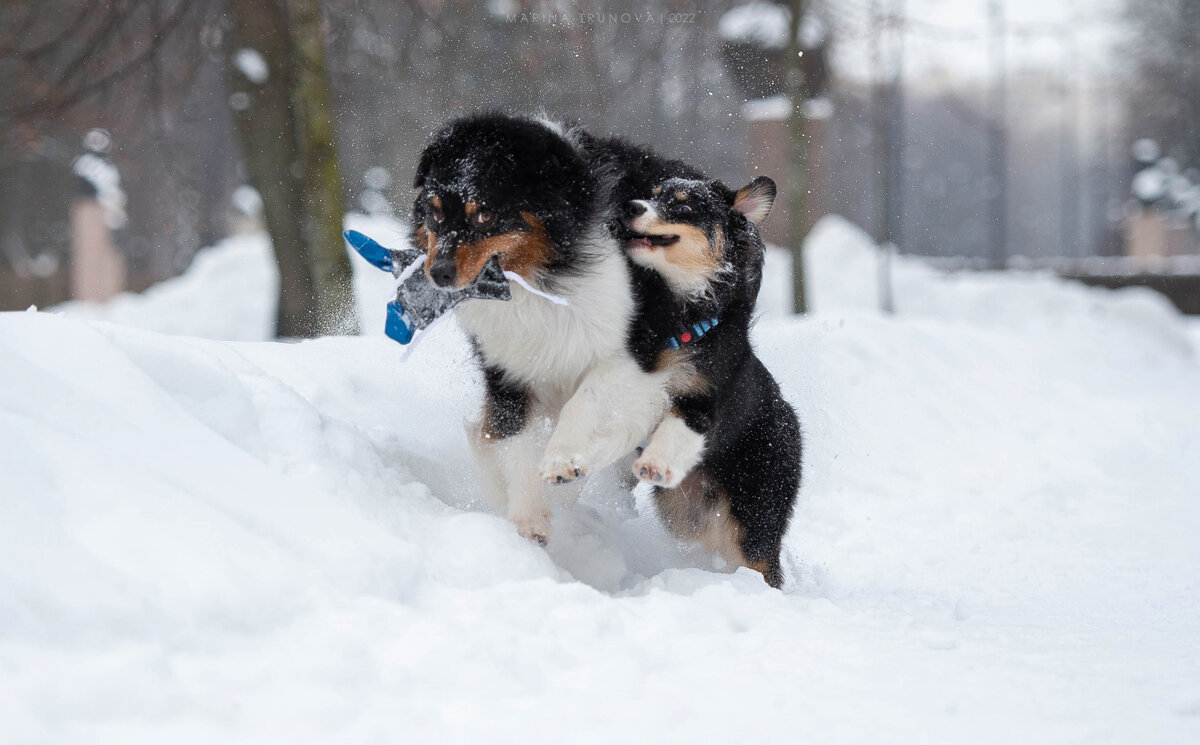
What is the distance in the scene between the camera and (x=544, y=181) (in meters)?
3.32

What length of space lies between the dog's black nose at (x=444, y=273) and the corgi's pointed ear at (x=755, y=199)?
1.28 metres

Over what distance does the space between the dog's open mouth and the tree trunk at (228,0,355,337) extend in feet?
13.8

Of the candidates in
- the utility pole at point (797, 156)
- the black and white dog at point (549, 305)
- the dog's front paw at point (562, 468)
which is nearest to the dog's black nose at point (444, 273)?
the black and white dog at point (549, 305)

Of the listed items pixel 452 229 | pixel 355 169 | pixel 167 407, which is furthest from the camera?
pixel 355 169

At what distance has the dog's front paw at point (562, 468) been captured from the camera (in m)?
3.22

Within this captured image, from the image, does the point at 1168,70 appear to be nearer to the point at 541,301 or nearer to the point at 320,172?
the point at 320,172

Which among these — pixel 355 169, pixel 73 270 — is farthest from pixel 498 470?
pixel 73 270

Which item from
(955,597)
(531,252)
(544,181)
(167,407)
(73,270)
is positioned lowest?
(73,270)

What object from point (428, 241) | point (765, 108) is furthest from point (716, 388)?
point (765, 108)

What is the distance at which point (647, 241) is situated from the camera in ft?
11.6

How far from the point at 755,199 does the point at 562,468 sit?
1322mm

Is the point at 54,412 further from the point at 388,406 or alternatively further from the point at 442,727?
the point at 388,406

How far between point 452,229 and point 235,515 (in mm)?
1068

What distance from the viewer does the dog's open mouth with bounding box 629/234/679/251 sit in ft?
11.6
